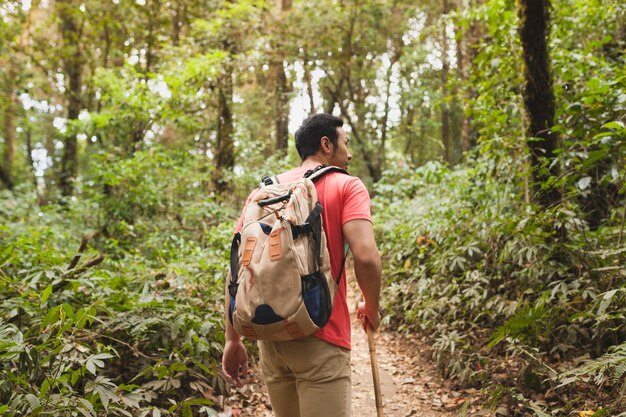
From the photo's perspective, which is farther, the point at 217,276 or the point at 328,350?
the point at 217,276

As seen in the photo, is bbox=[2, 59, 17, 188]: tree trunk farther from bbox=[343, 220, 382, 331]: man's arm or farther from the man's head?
bbox=[343, 220, 382, 331]: man's arm

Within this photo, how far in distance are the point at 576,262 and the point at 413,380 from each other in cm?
192

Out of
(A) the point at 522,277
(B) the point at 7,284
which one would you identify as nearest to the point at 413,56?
(A) the point at 522,277

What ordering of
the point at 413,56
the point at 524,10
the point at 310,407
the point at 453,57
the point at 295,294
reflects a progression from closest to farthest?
the point at 295,294 → the point at 310,407 → the point at 524,10 → the point at 413,56 → the point at 453,57

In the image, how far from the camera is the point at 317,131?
2229 millimetres

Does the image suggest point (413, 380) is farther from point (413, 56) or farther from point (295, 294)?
point (413, 56)

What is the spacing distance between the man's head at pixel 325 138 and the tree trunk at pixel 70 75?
543 inches

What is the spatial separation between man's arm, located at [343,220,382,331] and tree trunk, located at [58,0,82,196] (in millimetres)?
14172

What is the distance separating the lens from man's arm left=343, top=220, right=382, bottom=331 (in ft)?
6.31

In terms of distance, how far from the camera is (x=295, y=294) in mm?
1807

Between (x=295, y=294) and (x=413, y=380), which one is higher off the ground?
(x=295, y=294)

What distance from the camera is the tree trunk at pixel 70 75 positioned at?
1415 cm

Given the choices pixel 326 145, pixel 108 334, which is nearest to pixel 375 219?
pixel 108 334

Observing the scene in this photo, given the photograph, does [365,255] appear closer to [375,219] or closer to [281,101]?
[375,219]
